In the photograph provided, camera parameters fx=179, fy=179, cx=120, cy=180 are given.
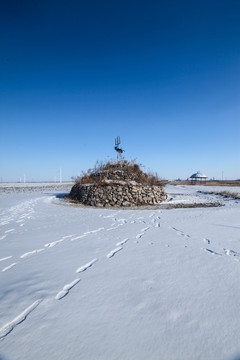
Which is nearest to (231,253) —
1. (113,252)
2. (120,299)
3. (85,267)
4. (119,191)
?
(113,252)

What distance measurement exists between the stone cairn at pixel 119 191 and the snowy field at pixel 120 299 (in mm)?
6084

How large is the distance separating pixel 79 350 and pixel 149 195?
952 cm

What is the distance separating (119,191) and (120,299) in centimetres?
825

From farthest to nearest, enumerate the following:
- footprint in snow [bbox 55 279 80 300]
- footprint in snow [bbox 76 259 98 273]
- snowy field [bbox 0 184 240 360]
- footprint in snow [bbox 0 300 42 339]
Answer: footprint in snow [bbox 76 259 98 273]
footprint in snow [bbox 55 279 80 300]
footprint in snow [bbox 0 300 42 339]
snowy field [bbox 0 184 240 360]

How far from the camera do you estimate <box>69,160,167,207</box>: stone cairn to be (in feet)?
32.3

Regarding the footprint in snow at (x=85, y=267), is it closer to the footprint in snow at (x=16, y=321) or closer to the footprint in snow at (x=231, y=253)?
the footprint in snow at (x=16, y=321)

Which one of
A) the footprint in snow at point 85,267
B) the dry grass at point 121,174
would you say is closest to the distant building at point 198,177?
the dry grass at point 121,174

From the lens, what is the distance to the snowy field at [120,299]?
4.24ft

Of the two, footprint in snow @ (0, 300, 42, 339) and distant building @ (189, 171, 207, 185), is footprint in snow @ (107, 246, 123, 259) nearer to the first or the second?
footprint in snow @ (0, 300, 42, 339)

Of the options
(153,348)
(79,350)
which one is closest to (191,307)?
(153,348)

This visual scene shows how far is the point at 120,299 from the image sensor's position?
184 centimetres

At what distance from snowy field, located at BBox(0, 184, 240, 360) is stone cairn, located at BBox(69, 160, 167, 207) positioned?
6.08 meters

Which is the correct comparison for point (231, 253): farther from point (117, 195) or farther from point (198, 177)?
point (198, 177)

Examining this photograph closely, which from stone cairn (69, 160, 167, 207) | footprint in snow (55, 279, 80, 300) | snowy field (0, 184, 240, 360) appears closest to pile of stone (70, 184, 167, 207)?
stone cairn (69, 160, 167, 207)
